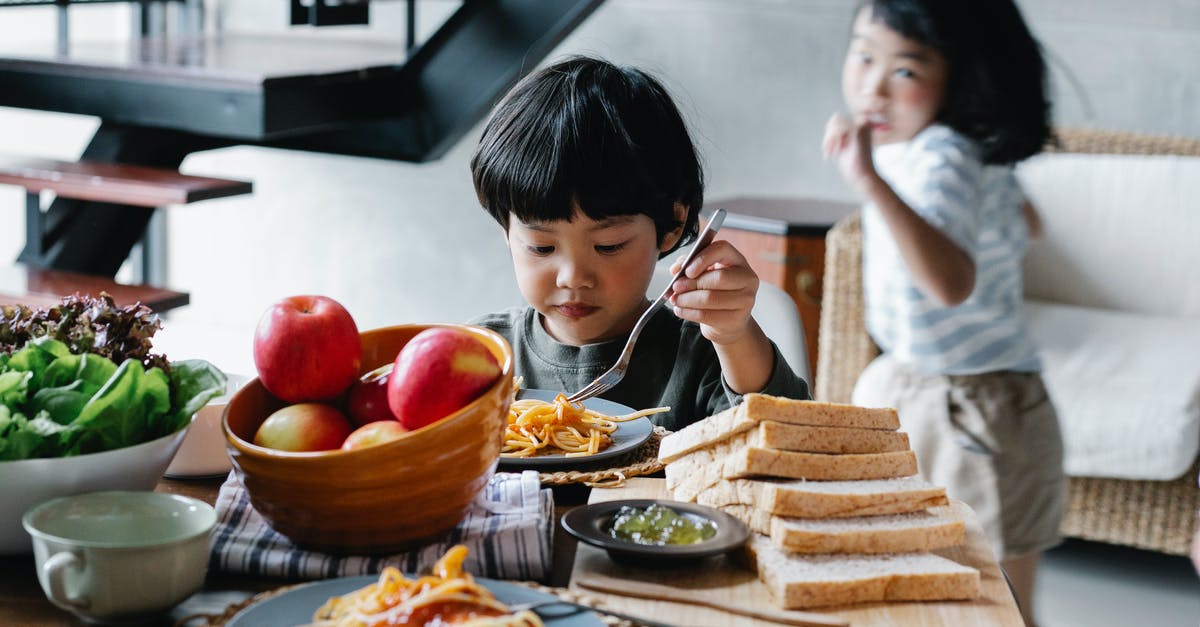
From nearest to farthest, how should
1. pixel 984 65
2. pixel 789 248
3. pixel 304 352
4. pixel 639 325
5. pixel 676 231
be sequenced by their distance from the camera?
1. pixel 304 352
2. pixel 639 325
3. pixel 676 231
4. pixel 984 65
5. pixel 789 248

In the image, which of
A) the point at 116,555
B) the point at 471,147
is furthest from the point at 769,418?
the point at 471,147

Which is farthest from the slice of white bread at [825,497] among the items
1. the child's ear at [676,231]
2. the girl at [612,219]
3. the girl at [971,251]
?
the girl at [971,251]

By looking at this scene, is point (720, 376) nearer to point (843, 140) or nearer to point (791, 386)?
point (791, 386)

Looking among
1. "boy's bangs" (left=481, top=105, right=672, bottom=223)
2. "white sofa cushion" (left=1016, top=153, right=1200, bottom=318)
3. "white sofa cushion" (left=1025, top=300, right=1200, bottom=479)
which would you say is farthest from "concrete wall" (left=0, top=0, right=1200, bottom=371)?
"boy's bangs" (left=481, top=105, right=672, bottom=223)

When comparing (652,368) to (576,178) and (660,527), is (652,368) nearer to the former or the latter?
(576,178)

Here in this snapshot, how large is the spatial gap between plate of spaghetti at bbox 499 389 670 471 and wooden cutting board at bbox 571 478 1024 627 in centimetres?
18

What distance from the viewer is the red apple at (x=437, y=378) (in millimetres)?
944

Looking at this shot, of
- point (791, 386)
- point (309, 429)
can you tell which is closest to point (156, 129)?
point (791, 386)

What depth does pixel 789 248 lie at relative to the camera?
3277mm

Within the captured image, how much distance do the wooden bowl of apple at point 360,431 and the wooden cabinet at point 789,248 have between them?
→ 2307mm

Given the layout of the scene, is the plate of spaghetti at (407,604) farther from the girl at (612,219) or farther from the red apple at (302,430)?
the girl at (612,219)

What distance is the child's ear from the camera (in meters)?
1.66

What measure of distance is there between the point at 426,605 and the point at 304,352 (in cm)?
28

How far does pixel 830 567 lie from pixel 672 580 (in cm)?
12
